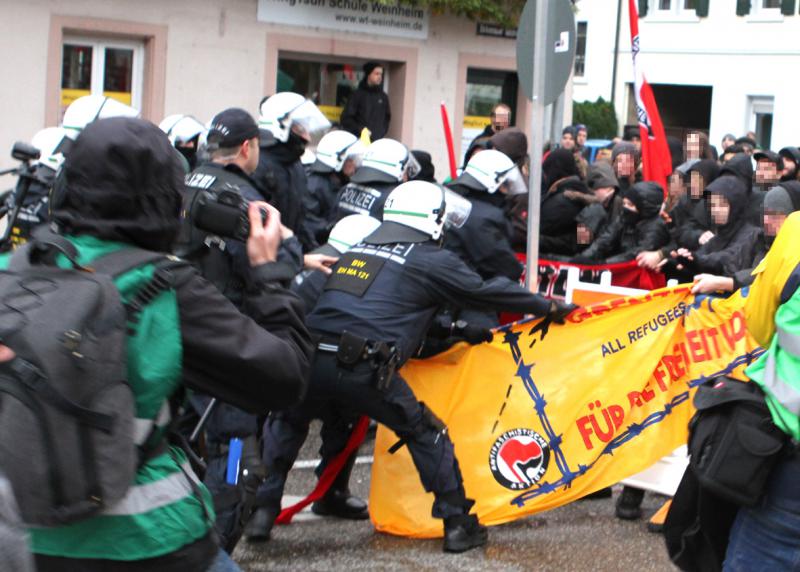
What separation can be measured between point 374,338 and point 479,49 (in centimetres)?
1212

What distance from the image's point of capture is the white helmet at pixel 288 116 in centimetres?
770

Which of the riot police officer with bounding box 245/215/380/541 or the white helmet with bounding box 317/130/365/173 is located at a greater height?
the white helmet with bounding box 317/130/365/173

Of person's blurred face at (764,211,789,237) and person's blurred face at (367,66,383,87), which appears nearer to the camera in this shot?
person's blurred face at (764,211,789,237)

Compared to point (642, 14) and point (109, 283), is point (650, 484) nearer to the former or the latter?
point (109, 283)

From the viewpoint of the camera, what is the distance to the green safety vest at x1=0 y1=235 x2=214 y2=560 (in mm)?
→ 2658

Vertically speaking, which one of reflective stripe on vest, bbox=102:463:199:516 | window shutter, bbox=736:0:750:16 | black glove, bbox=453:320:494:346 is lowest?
black glove, bbox=453:320:494:346

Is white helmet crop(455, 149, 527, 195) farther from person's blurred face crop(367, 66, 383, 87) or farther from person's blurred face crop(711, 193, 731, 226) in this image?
person's blurred face crop(367, 66, 383, 87)

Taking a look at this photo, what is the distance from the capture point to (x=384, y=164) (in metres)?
8.80

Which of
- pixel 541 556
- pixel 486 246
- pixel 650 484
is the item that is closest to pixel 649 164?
pixel 486 246

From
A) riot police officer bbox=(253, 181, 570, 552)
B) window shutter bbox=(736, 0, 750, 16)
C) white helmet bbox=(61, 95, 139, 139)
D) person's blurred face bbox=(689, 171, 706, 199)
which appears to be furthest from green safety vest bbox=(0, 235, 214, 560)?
window shutter bbox=(736, 0, 750, 16)

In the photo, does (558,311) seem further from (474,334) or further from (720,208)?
(720,208)

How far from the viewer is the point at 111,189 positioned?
2717 millimetres

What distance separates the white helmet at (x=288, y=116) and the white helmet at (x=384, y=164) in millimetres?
999

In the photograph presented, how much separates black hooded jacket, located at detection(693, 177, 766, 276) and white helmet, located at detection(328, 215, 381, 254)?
2.44 m
